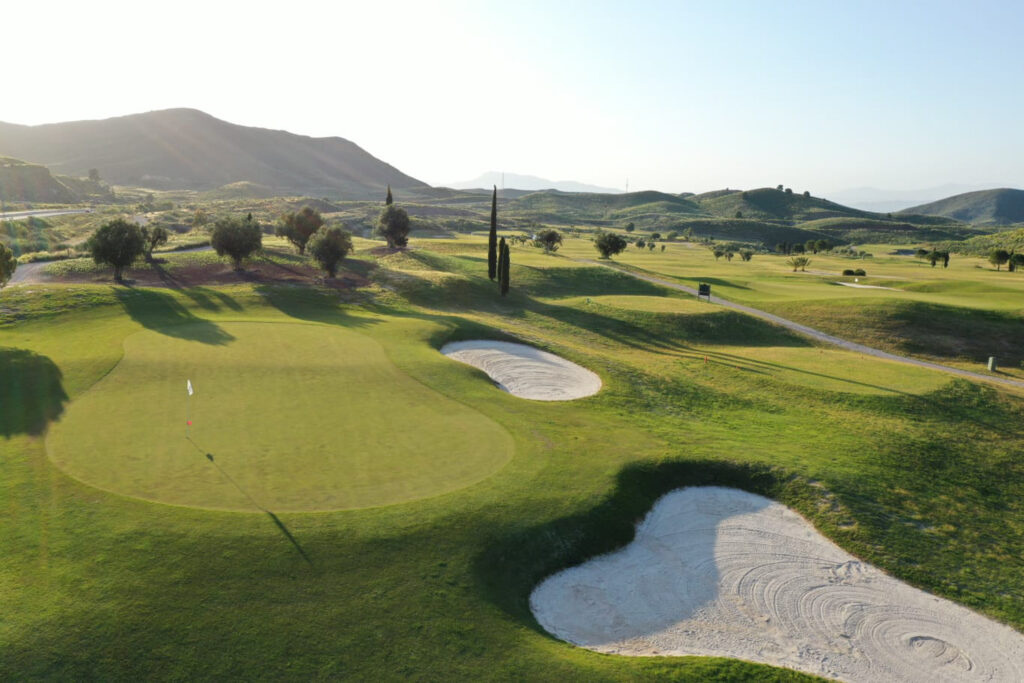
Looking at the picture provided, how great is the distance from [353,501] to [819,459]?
68.9 ft

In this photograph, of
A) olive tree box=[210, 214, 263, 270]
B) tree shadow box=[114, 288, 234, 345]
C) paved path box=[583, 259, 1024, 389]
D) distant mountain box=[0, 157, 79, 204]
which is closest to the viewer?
tree shadow box=[114, 288, 234, 345]

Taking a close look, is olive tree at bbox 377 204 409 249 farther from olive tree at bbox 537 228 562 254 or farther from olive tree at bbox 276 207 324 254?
olive tree at bbox 537 228 562 254

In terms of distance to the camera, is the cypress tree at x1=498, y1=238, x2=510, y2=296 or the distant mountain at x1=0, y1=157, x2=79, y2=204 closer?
the cypress tree at x1=498, y1=238, x2=510, y2=296

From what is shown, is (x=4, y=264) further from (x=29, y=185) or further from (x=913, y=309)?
(x=29, y=185)

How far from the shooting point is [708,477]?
75.9 feet

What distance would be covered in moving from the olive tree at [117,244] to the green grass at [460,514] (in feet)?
27.2

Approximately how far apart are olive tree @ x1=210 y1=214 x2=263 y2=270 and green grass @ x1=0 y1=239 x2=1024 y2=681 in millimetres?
16715

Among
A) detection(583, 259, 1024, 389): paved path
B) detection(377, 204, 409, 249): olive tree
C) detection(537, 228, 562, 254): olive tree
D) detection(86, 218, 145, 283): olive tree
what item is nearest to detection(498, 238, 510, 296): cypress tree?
detection(583, 259, 1024, 389): paved path

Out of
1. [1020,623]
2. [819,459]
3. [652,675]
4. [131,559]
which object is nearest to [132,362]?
[131,559]

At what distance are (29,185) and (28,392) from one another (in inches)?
7513

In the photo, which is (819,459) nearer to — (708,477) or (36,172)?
(708,477)

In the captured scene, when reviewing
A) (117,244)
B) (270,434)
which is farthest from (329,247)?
(270,434)

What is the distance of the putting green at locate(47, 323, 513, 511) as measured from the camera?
17625 millimetres

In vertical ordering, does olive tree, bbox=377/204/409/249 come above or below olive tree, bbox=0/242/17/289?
above
